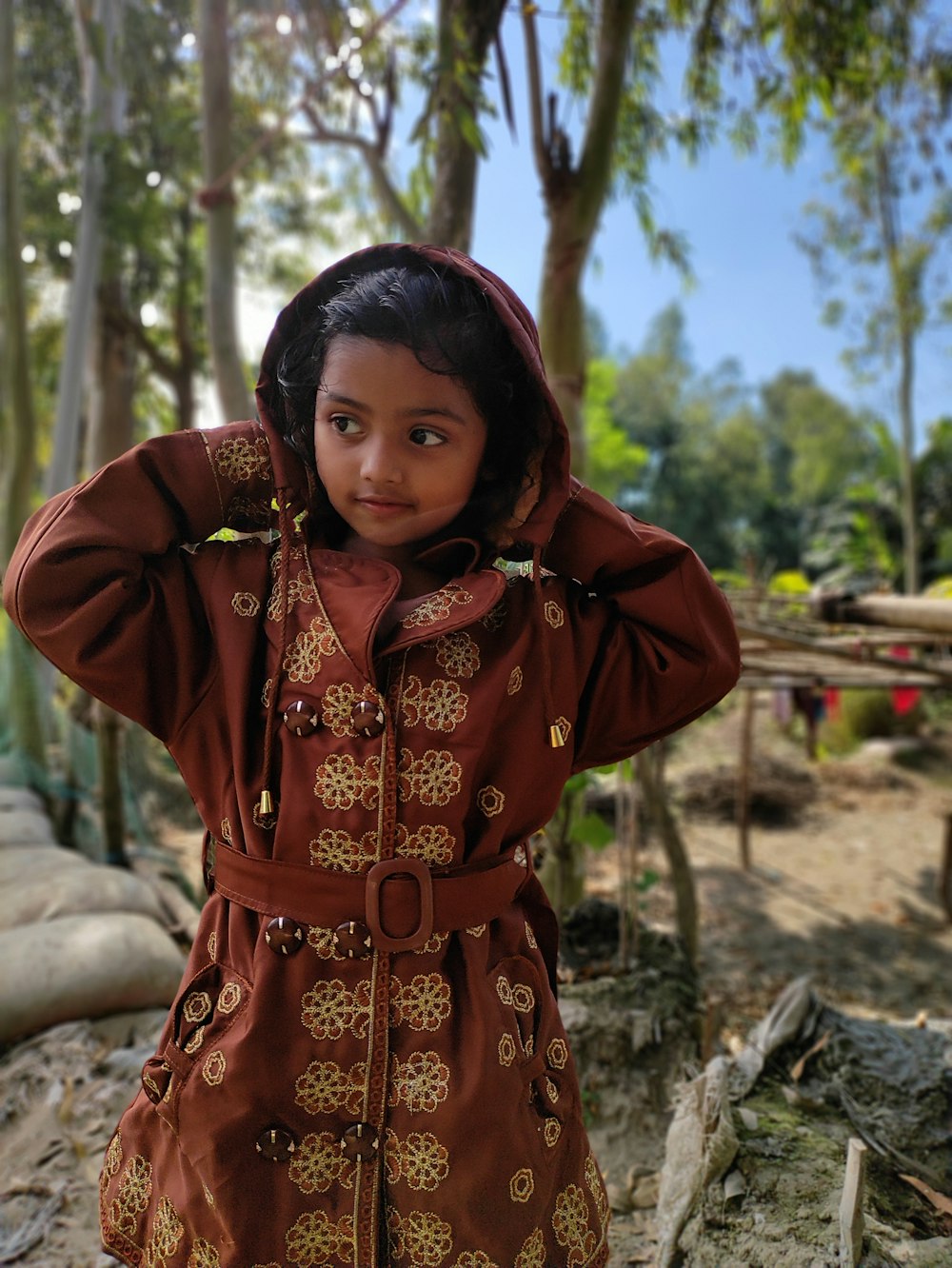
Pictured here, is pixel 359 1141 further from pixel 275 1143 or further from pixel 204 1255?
pixel 204 1255

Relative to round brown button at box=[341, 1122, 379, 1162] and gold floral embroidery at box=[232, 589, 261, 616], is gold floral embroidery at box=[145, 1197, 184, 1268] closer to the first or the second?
round brown button at box=[341, 1122, 379, 1162]

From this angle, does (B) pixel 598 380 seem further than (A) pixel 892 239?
Yes

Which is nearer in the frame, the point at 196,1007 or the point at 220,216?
the point at 196,1007

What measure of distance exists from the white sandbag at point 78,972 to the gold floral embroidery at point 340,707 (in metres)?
2.01

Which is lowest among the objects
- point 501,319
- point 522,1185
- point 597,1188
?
point 597,1188

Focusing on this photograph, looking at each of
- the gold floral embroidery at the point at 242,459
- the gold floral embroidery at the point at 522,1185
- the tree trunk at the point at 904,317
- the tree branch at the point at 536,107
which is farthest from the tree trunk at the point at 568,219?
the tree trunk at the point at 904,317

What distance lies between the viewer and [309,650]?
3.82 feet

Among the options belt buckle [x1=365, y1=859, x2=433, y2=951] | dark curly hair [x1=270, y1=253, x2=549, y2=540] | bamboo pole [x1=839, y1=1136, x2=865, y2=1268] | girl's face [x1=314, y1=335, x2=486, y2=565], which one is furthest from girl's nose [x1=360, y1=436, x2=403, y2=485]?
bamboo pole [x1=839, y1=1136, x2=865, y2=1268]

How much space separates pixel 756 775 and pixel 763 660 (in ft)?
19.3

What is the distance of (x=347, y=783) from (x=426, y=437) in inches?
17.0

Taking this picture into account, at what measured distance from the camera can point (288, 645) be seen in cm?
118

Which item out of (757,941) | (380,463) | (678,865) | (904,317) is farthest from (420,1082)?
(904,317)

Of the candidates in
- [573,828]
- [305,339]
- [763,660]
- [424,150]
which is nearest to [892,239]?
[763,660]

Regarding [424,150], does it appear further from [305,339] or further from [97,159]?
[97,159]
